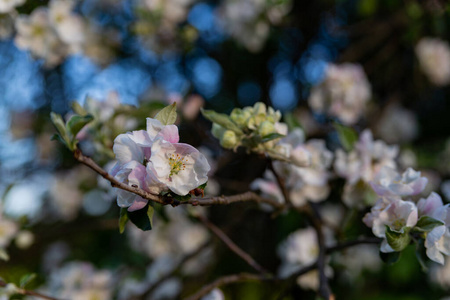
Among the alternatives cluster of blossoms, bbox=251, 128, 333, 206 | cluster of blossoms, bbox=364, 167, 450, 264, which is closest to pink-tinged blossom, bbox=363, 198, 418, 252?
cluster of blossoms, bbox=364, 167, 450, 264

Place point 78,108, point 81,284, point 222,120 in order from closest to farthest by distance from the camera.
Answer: point 222,120 → point 78,108 → point 81,284

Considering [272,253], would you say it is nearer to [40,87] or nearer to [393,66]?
[393,66]

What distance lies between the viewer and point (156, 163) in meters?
0.62

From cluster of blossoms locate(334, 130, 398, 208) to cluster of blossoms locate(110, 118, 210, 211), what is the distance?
0.56 meters

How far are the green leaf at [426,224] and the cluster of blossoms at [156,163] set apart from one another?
0.39 metres

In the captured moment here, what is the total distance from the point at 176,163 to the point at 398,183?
44cm

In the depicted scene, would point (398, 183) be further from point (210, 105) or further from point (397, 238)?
point (210, 105)

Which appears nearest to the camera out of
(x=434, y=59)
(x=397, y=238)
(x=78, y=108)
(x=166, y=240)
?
(x=397, y=238)

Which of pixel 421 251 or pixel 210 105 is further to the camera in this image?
pixel 210 105

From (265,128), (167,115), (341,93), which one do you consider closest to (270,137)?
(265,128)

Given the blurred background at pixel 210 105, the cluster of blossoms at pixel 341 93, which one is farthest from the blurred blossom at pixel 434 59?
the cluster of blossoms at pixel 341 93

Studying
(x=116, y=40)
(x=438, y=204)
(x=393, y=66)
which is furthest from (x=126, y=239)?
(x=393, y=66)

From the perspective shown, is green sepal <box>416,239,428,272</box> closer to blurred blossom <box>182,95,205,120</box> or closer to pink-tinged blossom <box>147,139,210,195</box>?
pink-tinged blossom <box>147,139,210,195</box>

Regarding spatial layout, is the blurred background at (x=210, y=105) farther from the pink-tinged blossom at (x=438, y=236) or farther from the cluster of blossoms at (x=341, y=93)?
the pink-tinged blossom at (x=438, y=236)
